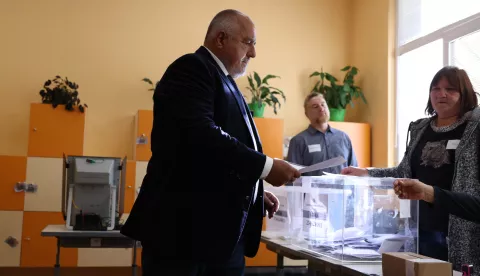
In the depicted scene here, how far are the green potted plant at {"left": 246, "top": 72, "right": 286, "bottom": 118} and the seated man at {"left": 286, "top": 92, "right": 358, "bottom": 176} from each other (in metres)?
0.98

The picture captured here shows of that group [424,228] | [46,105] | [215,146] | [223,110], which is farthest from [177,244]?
[46,105]

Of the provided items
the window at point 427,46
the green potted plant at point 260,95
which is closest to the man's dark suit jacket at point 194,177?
the window at point 427,46

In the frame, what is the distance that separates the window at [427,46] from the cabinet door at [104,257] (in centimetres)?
300

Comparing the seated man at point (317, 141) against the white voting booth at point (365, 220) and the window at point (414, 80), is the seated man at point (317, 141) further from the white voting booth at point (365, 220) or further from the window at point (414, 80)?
the white voting booth at point (365, 220)

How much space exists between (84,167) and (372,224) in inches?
89.0

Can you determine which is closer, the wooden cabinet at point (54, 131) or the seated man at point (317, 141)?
the seated man at point (317, 141)

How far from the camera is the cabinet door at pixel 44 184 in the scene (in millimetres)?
5082

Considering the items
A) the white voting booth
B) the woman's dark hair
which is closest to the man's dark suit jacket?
the white voting booth

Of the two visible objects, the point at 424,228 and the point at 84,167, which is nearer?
the point at 424,228

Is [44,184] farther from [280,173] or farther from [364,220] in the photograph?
[280,173]

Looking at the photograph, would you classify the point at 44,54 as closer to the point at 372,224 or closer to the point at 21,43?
the point at 21,43

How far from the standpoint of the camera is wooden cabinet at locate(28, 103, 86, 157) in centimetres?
516

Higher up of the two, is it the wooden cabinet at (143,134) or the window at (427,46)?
the window at (427,46)

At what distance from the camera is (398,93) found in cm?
569
